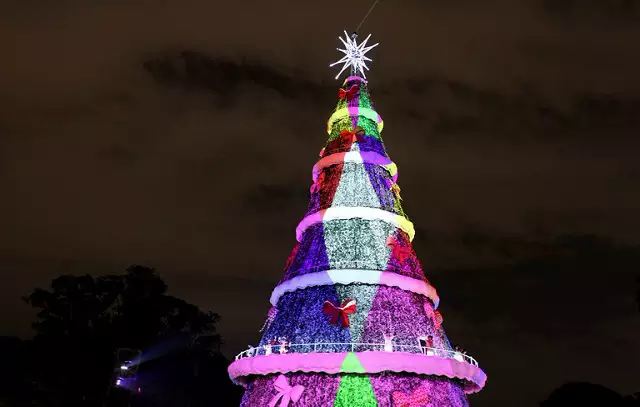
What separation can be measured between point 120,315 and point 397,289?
24.7 meters

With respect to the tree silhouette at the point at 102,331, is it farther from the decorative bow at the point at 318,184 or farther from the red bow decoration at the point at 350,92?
the red bow decoration at the point at 350,92

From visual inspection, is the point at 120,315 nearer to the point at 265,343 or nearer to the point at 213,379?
the point at 213,379

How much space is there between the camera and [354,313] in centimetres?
1925

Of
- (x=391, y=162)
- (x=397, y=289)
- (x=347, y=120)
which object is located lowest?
(x=397, y=289)

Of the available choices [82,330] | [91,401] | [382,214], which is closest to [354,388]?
[382,214]

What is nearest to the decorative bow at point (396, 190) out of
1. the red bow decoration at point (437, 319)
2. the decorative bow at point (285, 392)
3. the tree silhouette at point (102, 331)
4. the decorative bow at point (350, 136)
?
the decorative bow at point (350, 136)

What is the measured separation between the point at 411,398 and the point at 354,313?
10.5 feet

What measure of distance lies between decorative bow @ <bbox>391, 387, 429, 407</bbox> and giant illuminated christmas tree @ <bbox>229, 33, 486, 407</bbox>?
3cm

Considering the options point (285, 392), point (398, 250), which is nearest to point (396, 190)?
point (398, 250)

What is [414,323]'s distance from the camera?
19500mm

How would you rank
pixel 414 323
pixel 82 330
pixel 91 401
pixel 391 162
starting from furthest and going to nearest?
pixel 82 330
pixel 91 401
pixel 391 162
pixel 414 323

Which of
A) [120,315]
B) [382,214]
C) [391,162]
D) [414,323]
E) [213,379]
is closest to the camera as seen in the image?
[414,323]

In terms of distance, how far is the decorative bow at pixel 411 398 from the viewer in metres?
17.7

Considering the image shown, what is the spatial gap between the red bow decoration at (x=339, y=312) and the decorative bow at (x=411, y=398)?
265cm
